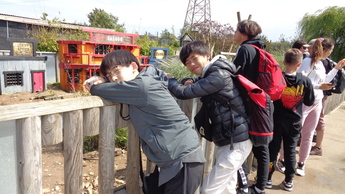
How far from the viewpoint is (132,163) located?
6.33 ft

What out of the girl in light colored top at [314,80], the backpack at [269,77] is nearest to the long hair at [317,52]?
the girl in light colored top at [314,80]

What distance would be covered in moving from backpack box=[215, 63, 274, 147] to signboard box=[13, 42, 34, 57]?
10.8m

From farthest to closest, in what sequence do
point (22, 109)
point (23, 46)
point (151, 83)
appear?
point (23, 46)
point (151, 83)
point (22, 109)

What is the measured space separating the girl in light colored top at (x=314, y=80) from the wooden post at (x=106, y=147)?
7.73 feet

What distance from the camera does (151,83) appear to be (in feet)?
4.95

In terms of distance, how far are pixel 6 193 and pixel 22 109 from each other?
0.47 meters

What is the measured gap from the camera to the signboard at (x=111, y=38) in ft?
36.1

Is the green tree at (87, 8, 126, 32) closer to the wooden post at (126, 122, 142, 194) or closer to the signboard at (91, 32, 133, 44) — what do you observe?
the signboard at (91, 32, 133, 44)

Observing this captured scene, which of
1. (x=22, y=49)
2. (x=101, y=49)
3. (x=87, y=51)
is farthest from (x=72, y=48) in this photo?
(x=22, y=49)

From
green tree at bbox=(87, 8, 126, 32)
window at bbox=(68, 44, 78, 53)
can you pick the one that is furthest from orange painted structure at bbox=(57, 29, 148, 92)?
green tree at bbox=(87, 8, 126, 32)

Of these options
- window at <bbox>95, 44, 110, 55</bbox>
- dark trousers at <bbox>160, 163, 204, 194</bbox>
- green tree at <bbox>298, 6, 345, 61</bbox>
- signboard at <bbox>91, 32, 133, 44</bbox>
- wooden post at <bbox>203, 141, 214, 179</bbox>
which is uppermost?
green tree at <bbox>298, 6, 345, 61</bbox>

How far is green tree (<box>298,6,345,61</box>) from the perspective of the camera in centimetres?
1138

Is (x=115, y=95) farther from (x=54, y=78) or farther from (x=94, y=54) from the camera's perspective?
(x=54, y=78)

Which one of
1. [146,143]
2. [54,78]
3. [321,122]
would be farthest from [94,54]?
[146,143]
